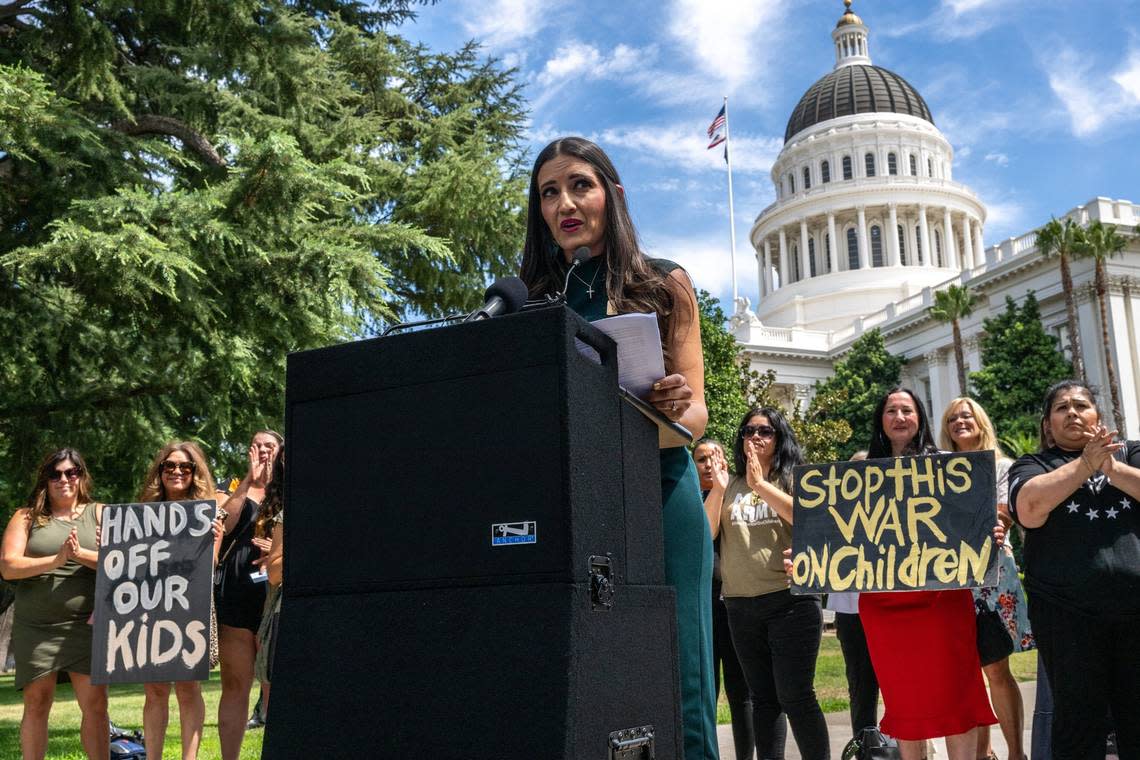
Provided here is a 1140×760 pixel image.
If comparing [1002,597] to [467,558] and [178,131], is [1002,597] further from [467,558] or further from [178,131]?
[178,131]

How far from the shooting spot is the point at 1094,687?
13.1 ft

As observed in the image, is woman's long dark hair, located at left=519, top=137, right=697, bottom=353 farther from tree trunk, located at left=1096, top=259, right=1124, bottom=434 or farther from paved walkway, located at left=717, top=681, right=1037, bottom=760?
tree trunk, located at left=1096, top=259, right=1124, bottom=434

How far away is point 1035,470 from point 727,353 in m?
22.2

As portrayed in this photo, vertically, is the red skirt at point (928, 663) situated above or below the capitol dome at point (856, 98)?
below

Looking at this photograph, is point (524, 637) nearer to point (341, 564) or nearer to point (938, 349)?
point (341, 564)

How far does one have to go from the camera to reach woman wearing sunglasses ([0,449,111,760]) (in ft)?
18.0

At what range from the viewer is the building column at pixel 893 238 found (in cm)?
7525

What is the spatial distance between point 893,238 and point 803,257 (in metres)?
6.42

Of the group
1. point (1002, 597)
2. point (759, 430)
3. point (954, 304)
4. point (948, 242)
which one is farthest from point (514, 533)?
point (948, 242)

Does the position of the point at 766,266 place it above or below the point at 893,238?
above

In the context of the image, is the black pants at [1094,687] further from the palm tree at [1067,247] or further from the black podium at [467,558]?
the palm tree at [1067,247]

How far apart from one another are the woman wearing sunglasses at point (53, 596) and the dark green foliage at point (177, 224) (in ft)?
12.7

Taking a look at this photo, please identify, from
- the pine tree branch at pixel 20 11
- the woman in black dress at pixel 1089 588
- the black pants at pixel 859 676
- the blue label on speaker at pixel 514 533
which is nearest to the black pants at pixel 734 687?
the black pants at pixel 859 676

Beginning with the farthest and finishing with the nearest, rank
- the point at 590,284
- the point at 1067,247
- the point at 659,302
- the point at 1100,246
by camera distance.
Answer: the point at 1067,247
the point at 1100,246
the point at 590,284
the point at 659,302
